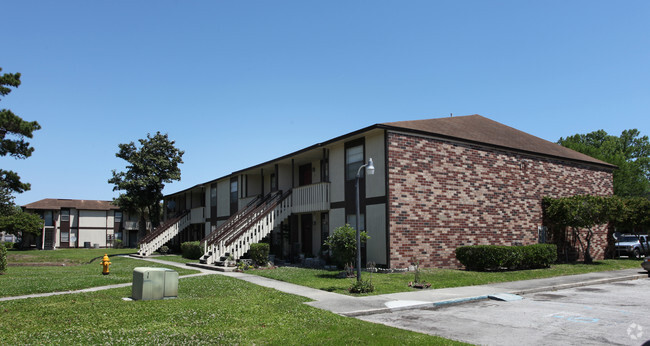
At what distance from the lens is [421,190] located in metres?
18.5

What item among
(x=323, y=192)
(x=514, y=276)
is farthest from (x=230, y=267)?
(x=514, y=276)

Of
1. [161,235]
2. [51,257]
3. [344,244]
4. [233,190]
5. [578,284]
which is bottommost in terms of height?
[51,257]

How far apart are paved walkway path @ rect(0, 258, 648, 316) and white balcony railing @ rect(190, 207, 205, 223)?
21.2 m

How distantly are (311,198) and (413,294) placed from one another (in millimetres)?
10328

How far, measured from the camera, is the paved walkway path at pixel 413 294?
424 inches

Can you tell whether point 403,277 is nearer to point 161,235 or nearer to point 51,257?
point 161,235

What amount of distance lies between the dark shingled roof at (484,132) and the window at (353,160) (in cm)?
185

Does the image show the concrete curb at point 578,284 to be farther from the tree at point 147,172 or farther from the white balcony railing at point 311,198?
the tree at point 147,172

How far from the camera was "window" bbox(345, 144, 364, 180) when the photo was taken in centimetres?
1953

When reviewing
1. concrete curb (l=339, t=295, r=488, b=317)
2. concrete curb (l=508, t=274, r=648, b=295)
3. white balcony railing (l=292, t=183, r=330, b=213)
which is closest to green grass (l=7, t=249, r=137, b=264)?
white balcony railing (l=292, t=183, r=330, b=213)

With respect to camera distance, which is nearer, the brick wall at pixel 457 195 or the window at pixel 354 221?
the brick wall at pixel 457 195

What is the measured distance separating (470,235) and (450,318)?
1074 cm

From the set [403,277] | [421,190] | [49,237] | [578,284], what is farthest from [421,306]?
[49,237]

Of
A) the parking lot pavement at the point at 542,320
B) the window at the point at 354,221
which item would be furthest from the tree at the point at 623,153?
the parking lot pavement at the point at 542,320
